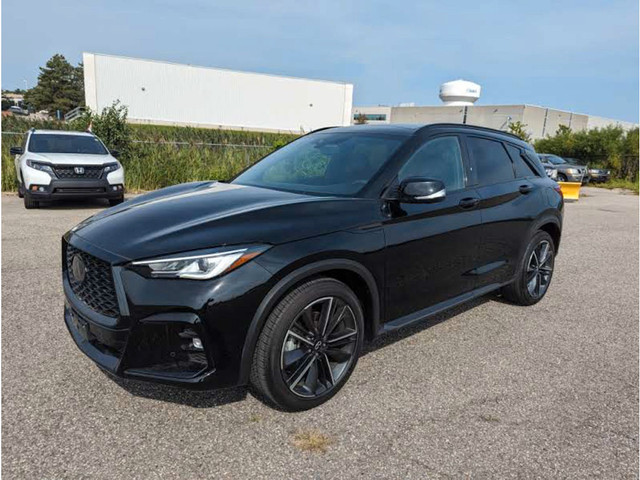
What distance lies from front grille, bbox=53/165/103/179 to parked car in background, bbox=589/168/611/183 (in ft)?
85.8

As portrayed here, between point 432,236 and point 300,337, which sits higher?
point 432,236

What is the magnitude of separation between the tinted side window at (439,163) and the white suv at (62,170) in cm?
824

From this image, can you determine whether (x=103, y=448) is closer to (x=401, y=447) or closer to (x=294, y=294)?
(x=294, y=294)

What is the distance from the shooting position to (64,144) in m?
10.6

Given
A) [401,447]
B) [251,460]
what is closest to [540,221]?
[401,447]

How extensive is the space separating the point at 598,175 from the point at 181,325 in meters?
30.0

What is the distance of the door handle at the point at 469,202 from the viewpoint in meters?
3.82

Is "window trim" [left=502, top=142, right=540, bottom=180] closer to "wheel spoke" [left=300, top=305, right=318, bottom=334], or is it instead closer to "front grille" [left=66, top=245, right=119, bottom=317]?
"wheel spoke" [left=300, top=305, right=318, bottom=334]

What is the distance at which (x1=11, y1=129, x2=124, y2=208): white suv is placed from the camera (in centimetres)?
957

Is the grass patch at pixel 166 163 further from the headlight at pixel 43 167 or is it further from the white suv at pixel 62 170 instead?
the headlight at pixel 43 167

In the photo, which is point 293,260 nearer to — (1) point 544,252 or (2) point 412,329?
(2) point 412,329

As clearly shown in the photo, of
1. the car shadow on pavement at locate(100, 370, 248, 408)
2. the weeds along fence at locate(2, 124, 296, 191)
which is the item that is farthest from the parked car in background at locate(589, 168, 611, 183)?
the car shadow on pavement at locate(100, 370, 248, 408)

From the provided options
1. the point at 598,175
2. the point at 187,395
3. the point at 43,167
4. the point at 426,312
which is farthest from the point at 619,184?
the point at 187,395

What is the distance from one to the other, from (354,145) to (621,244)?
303 inches
